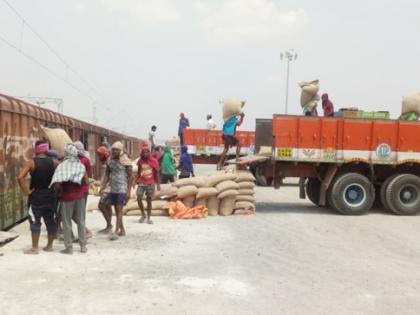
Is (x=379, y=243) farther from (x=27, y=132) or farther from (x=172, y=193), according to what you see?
(x=27, y=132)

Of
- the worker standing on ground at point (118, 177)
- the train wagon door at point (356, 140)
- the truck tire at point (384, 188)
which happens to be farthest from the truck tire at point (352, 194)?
the worker standing on ground at point (118, 177)

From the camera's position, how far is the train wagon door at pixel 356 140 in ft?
38.1

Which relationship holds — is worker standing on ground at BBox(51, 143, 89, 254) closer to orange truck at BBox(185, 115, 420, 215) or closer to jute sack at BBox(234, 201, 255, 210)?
jute sack at BBox(234, 201, 255, 210)

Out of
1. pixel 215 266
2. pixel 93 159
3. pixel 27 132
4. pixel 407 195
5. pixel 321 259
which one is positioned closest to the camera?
pixel 215 266

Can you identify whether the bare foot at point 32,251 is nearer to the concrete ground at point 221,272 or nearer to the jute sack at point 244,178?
the concrete ground at point 221,272

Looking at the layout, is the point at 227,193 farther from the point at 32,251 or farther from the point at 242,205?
the point at 32,251

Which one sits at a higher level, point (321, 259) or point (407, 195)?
point (407, 195)

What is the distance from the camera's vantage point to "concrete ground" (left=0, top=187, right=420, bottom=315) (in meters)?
4.91

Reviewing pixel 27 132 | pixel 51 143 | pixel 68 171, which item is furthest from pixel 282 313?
pixel 27 132

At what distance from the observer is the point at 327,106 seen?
41.6ft

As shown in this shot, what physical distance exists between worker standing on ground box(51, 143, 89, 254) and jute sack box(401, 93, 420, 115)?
9.33m

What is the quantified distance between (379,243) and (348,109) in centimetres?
555

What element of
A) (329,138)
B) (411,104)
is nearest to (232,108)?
(329,138)

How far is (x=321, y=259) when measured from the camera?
7.01 m
